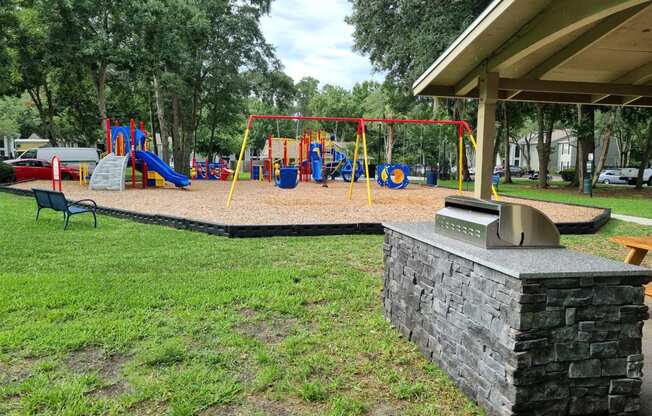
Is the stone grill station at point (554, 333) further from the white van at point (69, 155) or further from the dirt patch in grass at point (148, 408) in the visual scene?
the white van at point (69, 155)

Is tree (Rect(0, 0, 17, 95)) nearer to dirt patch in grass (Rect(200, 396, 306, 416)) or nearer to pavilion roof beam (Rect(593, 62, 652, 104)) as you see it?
dirt patch in grass (Rect(200, 396, 306, 416))

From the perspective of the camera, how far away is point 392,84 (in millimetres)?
28266

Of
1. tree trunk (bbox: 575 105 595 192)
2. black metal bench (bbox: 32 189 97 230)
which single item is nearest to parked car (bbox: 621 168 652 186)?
tree trunk (bbox: 575 105 595 192)

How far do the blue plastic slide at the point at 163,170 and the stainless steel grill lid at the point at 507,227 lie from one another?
705 inches

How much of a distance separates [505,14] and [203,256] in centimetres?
482

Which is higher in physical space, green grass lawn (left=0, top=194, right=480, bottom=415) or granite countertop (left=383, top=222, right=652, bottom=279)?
granite countertop (left=383, top=222, right=652, bottom=279)

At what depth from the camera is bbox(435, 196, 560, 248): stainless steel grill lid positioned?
9.92 ft

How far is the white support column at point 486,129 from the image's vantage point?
493 cm

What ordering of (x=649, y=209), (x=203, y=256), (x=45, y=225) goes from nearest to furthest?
(x=203, y=256), (x=45, y=225), (x=649, y=209)

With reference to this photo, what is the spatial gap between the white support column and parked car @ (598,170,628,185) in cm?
3670

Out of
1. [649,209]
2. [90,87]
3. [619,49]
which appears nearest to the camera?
[619,49]

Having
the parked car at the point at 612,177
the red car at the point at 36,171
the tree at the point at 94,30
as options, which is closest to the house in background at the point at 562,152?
the parked car at the point at 612,177

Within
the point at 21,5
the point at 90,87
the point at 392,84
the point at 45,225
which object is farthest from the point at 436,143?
the point at 45,225

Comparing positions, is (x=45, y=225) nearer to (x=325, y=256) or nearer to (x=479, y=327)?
(x=325, y=256)
